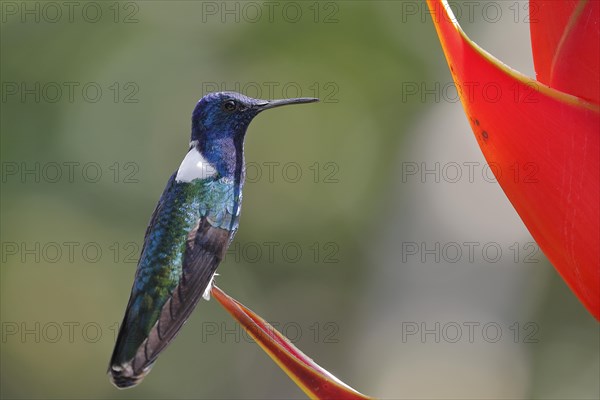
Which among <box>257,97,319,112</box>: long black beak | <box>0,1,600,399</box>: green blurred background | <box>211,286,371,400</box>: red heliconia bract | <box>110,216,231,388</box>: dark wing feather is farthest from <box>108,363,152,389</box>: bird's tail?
<box>0,1,600,399</box>: green blurred background

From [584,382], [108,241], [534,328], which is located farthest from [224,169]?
[584,382]

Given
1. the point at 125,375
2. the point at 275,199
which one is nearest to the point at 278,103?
the point at 125,375

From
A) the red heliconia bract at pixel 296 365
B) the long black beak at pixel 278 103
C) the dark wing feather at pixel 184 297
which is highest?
the long black beak at pixel 278 103

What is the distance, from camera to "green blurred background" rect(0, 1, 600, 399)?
7.34ft

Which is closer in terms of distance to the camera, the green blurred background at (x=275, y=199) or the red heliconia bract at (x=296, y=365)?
the red heliconia bract at (x=296, y=365)

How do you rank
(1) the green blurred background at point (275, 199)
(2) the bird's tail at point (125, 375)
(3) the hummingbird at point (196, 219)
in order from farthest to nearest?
(1) the green blurred background at point (275, 199) → (3) the hummingbird at point (196, 219) → (2) the bird's tail at point (125, 375)

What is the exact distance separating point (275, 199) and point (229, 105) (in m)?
1.48

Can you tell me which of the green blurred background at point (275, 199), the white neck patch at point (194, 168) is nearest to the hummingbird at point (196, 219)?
the white neck patch at point (194, 168)

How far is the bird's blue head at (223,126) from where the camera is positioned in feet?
2.82

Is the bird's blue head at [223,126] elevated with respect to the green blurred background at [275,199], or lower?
elevated

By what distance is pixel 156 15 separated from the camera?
241 centimetres

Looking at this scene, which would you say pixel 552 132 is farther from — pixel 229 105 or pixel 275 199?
pixel 275 199

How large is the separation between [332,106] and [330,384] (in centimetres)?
180

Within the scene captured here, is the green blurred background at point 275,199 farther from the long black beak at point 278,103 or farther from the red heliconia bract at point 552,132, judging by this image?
the red heliconia bract at point 552,132
